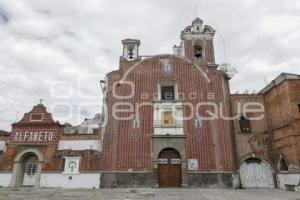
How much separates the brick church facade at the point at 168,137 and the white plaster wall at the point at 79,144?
0.26 feet

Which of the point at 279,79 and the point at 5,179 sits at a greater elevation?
the point at 279,79

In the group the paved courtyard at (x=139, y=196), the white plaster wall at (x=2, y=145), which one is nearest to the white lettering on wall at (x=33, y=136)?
the white plaster wall at (x=2, y=145)

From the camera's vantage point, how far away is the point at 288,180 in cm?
1723

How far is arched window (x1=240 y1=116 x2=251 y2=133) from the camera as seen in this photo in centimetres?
2034

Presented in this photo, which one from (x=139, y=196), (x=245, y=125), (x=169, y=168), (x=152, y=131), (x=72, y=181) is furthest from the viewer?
(x=245, y=125)

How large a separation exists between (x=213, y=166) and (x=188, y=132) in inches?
128

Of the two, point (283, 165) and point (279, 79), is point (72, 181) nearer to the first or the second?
point (283, 165)

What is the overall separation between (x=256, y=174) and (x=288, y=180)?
98.0 inches

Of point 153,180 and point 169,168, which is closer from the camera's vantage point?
point 153,180

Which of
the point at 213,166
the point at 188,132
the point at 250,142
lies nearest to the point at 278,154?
the point at 250,142

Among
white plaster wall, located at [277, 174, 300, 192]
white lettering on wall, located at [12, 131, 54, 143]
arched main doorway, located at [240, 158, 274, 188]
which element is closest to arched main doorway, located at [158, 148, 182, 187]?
arched main doorway, located at [240, 158, 274, 188]

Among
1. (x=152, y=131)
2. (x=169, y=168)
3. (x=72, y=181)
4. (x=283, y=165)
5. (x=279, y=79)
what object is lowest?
(x=72, y=181)

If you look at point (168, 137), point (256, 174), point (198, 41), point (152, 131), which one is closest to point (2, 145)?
point (152, 131)

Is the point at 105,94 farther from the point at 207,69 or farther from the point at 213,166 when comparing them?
the point at 213,166
